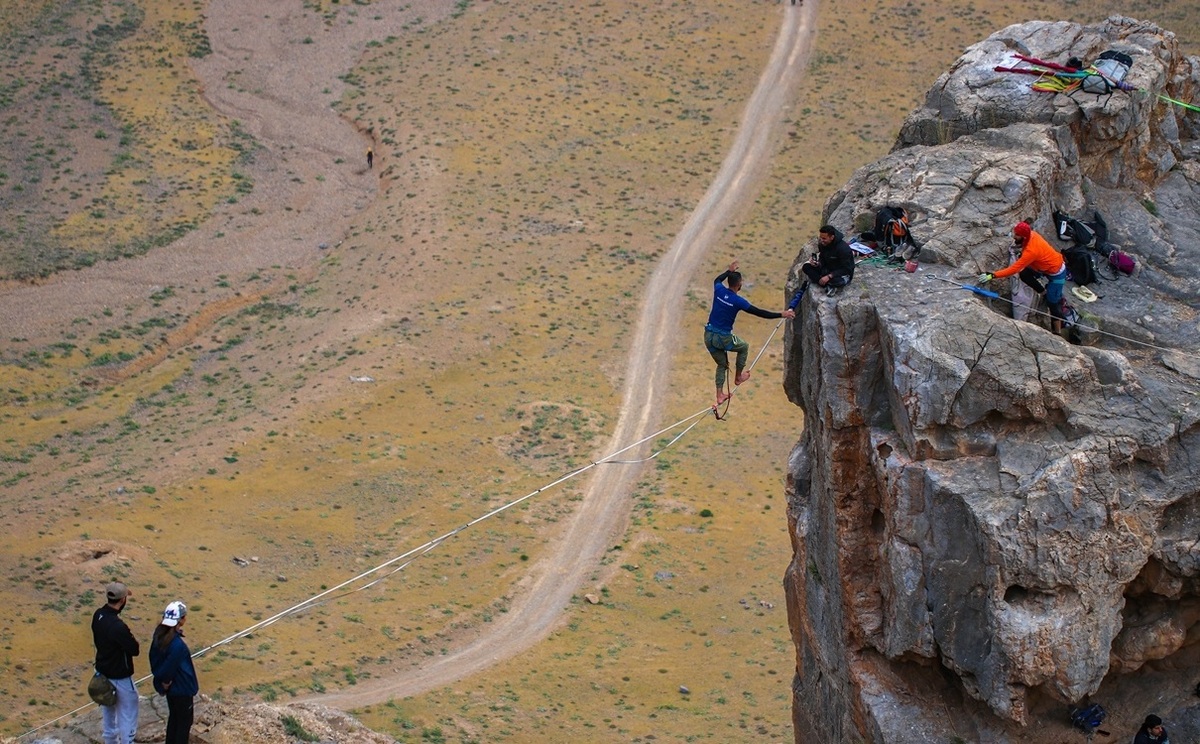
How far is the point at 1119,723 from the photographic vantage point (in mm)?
22281

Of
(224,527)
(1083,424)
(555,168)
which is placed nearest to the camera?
(1083,424)

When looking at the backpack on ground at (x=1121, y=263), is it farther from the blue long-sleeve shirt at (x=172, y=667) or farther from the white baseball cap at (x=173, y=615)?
the blue long-sleeve shirt at (x=172, y=667)

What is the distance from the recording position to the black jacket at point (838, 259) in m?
23.0

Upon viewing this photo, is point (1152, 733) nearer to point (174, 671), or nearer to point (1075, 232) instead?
point (1075, 232)

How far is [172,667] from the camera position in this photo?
20.5 metres

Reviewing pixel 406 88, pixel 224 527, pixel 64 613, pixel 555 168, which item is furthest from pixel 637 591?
pixel 406 88

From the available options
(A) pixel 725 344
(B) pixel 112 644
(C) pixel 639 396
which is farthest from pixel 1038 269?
(C) pixel 639 396

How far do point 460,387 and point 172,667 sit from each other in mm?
30607

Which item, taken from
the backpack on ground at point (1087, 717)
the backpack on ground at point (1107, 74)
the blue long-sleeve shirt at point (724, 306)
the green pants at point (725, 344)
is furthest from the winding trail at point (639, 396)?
the backpack on ground at point (1107, 74)

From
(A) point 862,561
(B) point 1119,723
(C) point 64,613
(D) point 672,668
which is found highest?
(A) point 862,561

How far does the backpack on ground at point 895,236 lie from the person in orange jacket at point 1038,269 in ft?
4.08

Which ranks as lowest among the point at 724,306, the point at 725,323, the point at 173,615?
the point at 173,615

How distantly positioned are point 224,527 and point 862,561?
23294 mm

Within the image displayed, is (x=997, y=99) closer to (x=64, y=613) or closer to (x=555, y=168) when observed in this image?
(x=64, y=613)
